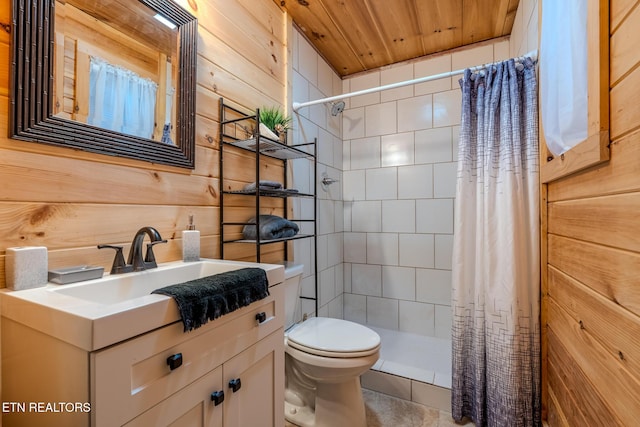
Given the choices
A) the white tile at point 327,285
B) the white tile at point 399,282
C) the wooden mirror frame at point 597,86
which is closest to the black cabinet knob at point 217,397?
the wooden mirror frame at point 597,86

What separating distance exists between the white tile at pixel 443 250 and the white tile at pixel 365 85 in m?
1.27

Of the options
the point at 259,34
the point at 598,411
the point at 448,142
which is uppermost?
the point at 259,34

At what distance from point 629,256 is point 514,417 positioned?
3.70 feet

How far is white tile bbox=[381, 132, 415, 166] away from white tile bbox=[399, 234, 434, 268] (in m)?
0.62

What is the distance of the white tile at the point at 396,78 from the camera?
242 centimetres

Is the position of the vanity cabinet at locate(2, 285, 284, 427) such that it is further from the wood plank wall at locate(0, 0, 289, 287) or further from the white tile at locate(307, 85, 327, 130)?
the white tile at locate(307, 85, 327, 130)

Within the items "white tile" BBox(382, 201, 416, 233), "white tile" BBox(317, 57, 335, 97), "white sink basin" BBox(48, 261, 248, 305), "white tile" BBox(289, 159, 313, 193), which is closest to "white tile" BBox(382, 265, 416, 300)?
"white tile" BBox(382, 201, 416, 233)

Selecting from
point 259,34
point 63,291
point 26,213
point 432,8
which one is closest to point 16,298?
point 63,291

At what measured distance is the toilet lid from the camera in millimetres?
1335

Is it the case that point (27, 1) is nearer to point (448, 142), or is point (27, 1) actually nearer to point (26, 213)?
point (26, 213)

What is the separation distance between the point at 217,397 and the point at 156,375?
0.22 m

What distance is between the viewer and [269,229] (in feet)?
4.79

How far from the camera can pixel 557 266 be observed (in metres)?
1.19

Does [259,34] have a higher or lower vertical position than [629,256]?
higher
